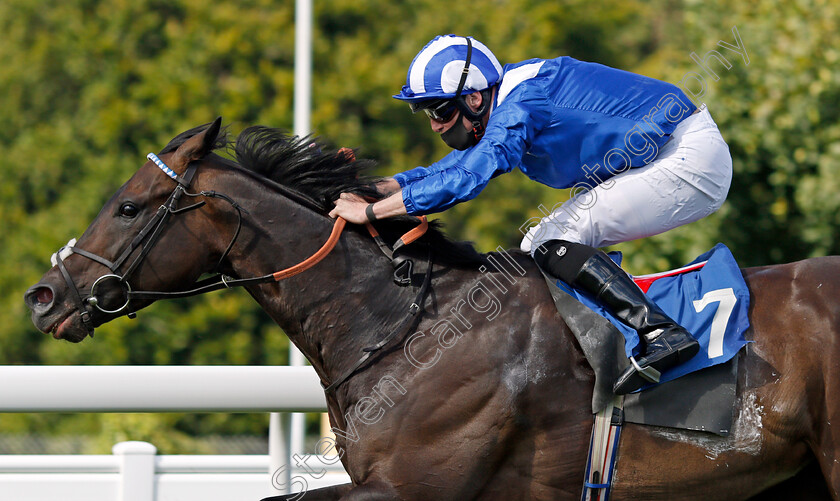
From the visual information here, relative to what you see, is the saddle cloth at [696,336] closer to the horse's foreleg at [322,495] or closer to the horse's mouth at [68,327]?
the horse's foreleg at [322,495]

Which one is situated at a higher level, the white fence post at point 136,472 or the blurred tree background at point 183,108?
the blurred tree background at point 183,108

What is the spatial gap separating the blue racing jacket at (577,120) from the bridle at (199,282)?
255mm

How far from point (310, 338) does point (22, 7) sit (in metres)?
17.7

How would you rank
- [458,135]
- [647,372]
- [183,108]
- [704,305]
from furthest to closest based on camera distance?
[183,108] → [458,135] → [704,305] → [647,372]

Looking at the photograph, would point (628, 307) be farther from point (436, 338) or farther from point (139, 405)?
point (139, 405)

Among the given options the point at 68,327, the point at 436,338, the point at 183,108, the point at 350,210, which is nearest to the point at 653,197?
the point at 436,338

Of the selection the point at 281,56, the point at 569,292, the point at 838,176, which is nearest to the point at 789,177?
the point at 838,176

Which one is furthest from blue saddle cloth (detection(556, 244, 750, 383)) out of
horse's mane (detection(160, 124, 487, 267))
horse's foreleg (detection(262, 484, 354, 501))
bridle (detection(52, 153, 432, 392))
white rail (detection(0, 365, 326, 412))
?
white rail (detection(0, 365, 326, 412))

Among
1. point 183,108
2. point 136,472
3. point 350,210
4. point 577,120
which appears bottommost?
point 136,472

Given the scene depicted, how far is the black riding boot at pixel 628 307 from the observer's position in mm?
3072

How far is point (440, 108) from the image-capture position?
11.5 feet

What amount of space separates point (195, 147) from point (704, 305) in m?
1.88

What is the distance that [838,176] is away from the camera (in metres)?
6.36

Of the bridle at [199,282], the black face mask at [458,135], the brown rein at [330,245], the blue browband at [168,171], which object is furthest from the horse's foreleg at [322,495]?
the black face mask at [458,135]
